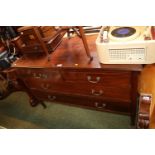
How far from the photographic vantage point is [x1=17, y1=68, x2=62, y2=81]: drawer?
145 cm

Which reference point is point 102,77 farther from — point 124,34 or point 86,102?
point 86,102

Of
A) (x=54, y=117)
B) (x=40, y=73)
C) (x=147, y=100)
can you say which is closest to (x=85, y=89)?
(x=40, y=73)

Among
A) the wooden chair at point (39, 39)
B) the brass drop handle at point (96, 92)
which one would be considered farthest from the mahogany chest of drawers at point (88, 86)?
the wooden chair at point (39, 39)

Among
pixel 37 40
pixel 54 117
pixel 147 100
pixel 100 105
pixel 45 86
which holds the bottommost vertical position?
pixel 54 117

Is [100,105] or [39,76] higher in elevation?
[39,76]

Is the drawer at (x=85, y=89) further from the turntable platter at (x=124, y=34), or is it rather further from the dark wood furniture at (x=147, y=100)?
the turntable platter at (x=124, y=34)

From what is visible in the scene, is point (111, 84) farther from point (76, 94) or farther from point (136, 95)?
point (76, 94)

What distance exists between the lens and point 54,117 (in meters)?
1.98

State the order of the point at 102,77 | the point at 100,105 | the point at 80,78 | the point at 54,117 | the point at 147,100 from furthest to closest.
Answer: the point at 54,117 < the point at 100,105 < the point at 80,78 < the point at 102,77 < the point at 147,100

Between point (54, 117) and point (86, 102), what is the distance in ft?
1.74

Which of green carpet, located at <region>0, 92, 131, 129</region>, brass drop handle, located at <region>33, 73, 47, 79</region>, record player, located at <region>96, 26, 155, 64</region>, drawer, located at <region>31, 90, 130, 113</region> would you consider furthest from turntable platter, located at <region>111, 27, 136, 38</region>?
green carpet, located at <region>0, 92, 131, 129</region>

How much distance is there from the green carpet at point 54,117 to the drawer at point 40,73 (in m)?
0.60

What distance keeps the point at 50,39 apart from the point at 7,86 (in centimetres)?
128

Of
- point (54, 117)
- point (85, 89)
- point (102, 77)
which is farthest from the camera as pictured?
point (54, 117)
